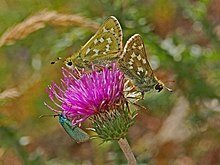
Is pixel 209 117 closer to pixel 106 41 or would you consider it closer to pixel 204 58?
pixel 204 58

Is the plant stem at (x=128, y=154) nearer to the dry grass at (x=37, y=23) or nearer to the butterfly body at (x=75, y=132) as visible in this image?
the butterfly body at (x=75, y=132)

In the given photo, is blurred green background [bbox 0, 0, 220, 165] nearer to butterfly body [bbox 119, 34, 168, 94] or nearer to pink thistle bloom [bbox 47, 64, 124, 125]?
pink thistle bloom [bbox 47, 64, 124, 125]

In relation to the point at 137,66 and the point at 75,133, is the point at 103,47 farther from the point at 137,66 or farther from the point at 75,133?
the point at 75,133

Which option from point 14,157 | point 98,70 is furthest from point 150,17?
point 98,70

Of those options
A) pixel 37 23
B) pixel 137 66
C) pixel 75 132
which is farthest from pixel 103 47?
pixel 37 23

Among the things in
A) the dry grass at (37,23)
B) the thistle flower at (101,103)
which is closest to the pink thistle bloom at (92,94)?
the thistle flower at (101,103)

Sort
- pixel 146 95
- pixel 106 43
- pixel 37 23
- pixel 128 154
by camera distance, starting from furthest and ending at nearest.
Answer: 1. pixel 146 95
2. pixel 37 23
3. pixel 106 43
4. pixel 128 154

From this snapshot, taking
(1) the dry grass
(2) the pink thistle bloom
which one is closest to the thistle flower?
(2) the pink thistle bloom
